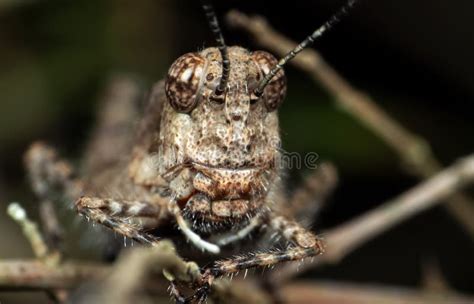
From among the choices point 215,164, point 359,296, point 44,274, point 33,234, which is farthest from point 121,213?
point 359,296

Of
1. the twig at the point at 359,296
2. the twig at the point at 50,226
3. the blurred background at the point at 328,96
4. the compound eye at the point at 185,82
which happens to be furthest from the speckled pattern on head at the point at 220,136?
the blurred background at the point at 328,96

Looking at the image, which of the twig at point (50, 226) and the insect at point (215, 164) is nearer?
the insect at point (215, 164)

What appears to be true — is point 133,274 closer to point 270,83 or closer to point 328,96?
point 270,83

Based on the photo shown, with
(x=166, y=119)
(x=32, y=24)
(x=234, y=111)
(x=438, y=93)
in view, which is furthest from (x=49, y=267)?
(x=438, y=93)

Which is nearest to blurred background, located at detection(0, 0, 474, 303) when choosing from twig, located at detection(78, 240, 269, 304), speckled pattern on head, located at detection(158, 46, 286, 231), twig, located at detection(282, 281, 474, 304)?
twig, located at detection(282, 281, 474, 304)

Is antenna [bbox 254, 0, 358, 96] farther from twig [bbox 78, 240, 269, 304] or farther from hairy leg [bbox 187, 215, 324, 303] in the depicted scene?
twig [bbox 78, 240, 269, 304]

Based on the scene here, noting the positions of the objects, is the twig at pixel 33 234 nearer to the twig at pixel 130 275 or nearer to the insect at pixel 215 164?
the insect at pixel 215 164

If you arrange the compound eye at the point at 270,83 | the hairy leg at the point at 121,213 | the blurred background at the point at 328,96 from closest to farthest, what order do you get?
the hairy leg at the point at 121,213, the compound eye at the point at 270,83, the blurred background at the point at 328,96

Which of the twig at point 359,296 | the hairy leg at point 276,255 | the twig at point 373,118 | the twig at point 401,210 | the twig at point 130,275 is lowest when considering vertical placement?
the twig at point 130,275
